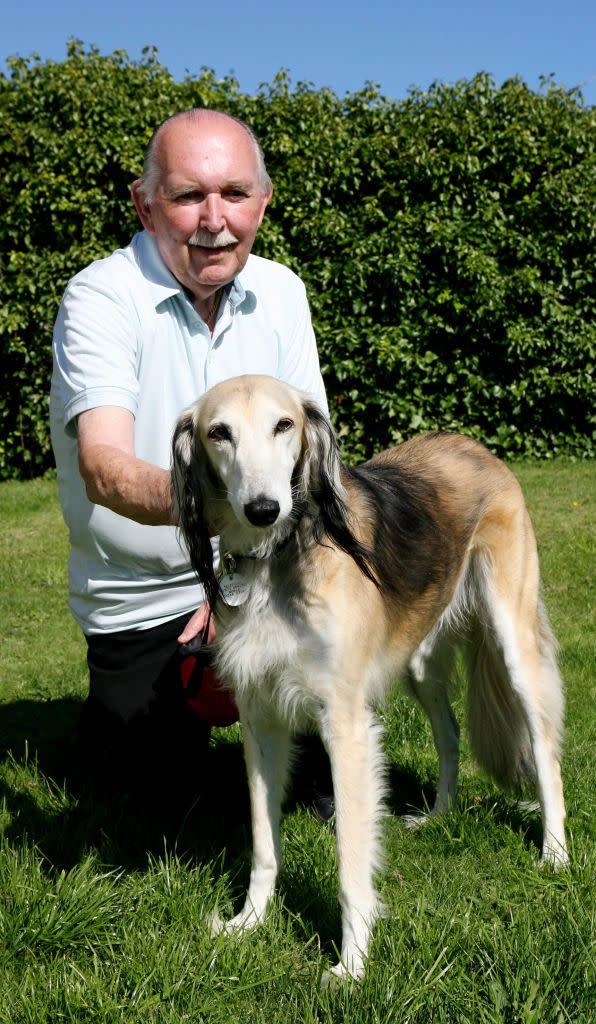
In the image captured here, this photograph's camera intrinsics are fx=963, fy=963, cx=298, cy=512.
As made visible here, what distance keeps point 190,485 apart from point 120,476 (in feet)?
0.70

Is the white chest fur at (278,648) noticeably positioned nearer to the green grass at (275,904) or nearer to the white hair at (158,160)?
the green grass at (275,904)

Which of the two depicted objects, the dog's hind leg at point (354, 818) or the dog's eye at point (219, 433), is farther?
the dog's hind leg at point (354, 818)

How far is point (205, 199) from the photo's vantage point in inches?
125

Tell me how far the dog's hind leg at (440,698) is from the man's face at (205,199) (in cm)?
158

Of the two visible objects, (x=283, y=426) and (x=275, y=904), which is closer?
(x=283, y=426)

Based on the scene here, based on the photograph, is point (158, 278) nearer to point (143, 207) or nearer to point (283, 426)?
point (143, 207)

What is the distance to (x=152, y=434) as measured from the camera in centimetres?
329

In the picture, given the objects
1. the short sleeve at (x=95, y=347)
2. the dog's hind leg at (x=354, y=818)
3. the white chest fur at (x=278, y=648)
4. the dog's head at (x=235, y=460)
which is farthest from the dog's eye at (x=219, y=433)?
the dog's hind leg at (x=354, y=818)

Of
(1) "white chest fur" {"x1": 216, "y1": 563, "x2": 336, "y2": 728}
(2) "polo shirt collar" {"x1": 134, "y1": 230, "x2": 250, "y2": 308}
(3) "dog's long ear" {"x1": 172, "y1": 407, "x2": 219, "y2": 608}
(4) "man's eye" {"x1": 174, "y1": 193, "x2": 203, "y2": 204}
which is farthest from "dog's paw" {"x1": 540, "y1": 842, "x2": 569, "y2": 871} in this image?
(4) "man's eye" {"x1": 174, "y1": 193, "x2": 203, "y2": 204}

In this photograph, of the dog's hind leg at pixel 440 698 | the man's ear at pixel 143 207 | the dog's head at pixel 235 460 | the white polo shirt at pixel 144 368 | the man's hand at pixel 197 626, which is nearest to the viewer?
the dog's head at pixel 235 460

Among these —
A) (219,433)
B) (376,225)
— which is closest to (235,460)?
(219,433)

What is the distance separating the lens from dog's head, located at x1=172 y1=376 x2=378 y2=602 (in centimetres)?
242

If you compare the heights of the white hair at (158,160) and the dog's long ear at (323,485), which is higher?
the white hair at (158,160)

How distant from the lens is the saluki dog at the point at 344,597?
8.28ft
